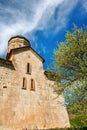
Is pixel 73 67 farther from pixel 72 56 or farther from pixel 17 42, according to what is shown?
pixel 17 42

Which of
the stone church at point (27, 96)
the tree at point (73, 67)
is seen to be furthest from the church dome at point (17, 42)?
the tree at point (73, 67)

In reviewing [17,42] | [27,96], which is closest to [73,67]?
[27,96]

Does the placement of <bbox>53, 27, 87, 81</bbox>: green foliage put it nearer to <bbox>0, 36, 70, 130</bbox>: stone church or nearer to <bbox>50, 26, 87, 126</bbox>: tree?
<bbox>50, 26, 87, 126</bbox>: tree

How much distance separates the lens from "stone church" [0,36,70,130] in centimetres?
1864

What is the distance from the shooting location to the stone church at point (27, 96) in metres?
18.6

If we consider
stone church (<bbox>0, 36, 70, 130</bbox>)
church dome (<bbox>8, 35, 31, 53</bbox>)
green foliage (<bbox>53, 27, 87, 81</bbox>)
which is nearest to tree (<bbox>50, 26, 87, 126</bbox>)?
green foliage (<bbox>53, 27, 87, 81</bbox>)

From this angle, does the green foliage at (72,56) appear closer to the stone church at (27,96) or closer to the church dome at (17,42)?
the stone church at (27,96)

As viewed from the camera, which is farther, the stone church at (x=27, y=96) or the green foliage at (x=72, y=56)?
the stone church at (x=27, y=96)

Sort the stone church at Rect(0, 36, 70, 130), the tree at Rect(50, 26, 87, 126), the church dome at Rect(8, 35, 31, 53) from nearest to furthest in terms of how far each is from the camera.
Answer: the tree at Rect(50, 26, 87, 126) < the stone church at Rect(0, 36, 70, 130) < the church dome at Rect(8, 35, 31, 53)

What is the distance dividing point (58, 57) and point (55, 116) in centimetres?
816

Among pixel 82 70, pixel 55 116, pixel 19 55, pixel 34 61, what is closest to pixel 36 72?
pixel 34 61

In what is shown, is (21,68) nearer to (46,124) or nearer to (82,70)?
(46,124)

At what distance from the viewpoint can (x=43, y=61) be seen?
25109mm

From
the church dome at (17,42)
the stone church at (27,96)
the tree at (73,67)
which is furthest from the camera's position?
the church dome at (17,42)
